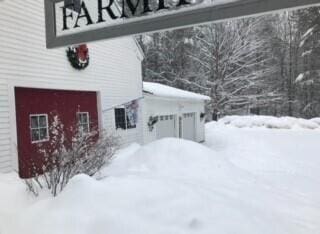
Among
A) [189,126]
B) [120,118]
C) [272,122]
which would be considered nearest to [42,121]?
[120,118]

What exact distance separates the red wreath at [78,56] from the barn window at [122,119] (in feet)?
7.73

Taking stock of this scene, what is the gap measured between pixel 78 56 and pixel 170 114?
6.69m

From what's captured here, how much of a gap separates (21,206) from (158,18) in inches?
122

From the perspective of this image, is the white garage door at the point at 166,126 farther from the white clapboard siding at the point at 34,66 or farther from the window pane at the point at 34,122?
the window pane at the point at 34,122

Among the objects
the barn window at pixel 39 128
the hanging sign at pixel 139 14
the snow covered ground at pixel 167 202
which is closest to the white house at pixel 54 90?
the barn window at pixel 39 128

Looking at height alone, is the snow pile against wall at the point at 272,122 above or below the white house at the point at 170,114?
below

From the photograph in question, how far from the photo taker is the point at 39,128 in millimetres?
8344

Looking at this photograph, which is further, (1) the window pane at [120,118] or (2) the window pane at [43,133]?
(1) the window pane at [120,118]

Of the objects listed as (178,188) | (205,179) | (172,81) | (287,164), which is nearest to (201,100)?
(287,164)

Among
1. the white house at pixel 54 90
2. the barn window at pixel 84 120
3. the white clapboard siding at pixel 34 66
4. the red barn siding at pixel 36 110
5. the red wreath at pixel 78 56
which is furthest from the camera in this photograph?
the barn window at pixel 84 120

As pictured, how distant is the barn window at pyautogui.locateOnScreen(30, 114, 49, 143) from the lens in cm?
813

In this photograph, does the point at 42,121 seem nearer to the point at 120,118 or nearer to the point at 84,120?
the point at 84,120

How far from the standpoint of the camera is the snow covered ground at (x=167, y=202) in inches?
165

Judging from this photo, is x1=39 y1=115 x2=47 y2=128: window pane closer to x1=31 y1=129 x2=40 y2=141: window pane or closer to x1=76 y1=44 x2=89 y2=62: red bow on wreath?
x1=31 y1=129 x2=40 y2=141: window pane
